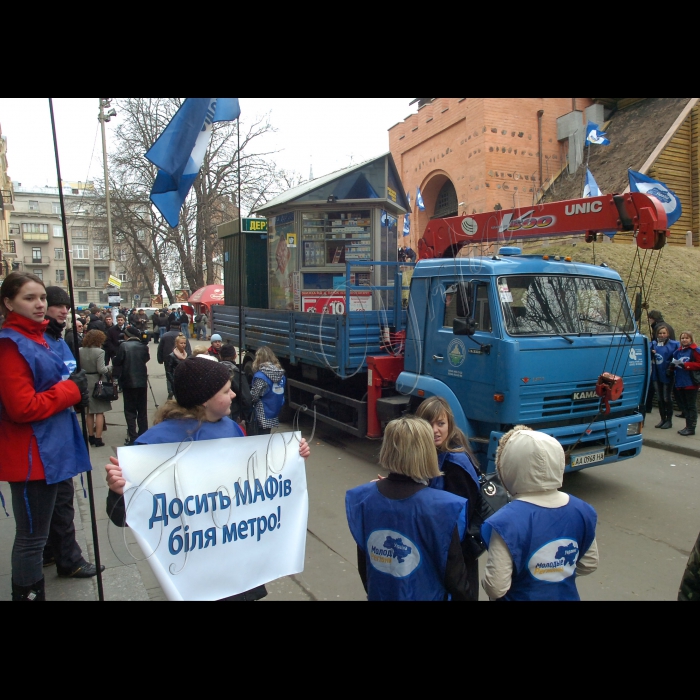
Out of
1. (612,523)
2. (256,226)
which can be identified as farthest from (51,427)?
(256,226)

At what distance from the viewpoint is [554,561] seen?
2127 millimetres

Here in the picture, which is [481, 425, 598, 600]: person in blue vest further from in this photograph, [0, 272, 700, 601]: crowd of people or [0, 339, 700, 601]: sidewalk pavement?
[0, 339, 700, 601]: sidewalk pavement

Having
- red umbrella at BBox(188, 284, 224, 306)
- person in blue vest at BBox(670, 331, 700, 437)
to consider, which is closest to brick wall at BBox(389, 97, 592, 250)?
red umbrella at BBox(188, 284, 224, 306)

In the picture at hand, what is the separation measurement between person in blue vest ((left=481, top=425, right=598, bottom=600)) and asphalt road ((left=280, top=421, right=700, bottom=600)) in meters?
2.04

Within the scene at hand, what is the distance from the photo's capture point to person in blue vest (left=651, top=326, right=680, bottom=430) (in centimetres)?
888

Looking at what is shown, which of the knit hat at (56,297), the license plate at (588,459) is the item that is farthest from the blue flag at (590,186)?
the knit hat at (56,297)

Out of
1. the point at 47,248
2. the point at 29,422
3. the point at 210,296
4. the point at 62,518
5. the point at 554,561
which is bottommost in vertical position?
the point at 62,518

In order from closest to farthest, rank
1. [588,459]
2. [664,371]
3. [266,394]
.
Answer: [588,459]
[266,394]
[664,371]

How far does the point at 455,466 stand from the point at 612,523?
344cm

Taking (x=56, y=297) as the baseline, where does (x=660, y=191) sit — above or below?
above

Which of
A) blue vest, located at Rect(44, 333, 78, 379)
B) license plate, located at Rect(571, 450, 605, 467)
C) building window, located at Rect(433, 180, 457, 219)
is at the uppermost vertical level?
building window, located at Rect(433, 180, 457, 219)

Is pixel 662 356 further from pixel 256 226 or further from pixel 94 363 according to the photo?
pixel 94 363
